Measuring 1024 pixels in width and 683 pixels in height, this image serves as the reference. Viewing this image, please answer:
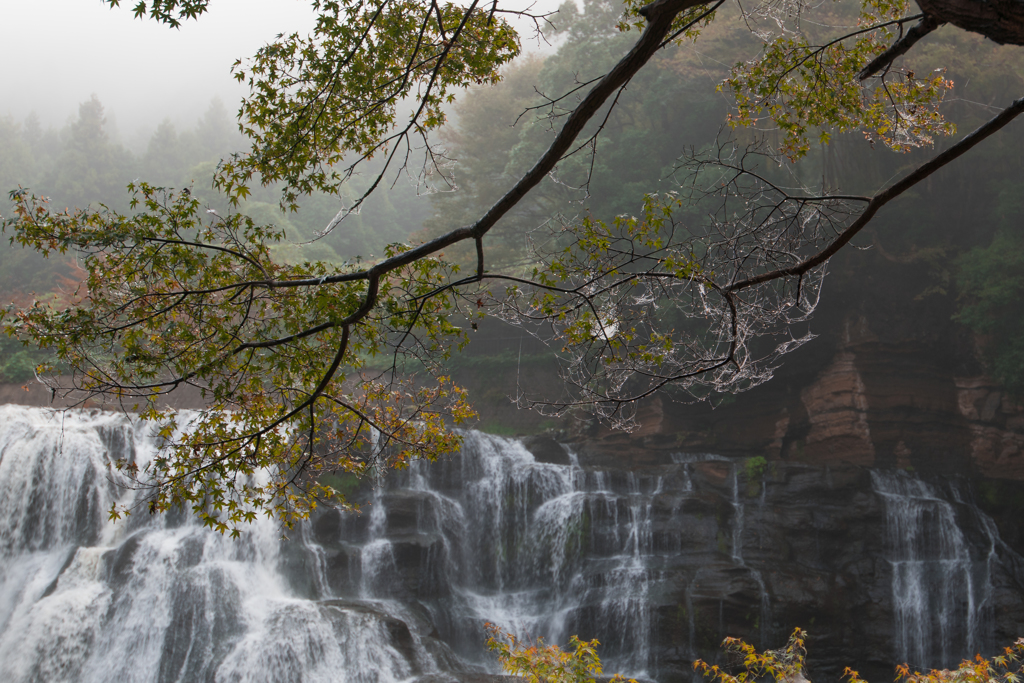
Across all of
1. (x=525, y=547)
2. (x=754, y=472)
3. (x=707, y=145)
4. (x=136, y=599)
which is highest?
(x=707, y=145)

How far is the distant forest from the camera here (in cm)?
1342

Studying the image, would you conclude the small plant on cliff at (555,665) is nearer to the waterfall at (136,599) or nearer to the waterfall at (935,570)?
the waterfall at (136,599)

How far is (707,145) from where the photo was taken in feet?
58.6

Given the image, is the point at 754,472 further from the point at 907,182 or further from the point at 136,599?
the point at 136,599

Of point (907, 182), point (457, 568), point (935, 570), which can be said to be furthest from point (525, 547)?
point (907, 182)

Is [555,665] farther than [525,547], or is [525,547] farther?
[525,547]

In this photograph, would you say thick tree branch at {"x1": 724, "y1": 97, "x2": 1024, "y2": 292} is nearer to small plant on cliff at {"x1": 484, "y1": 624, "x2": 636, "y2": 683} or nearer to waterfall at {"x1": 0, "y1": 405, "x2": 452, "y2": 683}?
small plant on cliff at {"x1": 484, "y1": 624, "x2": 636, "y2": 683}

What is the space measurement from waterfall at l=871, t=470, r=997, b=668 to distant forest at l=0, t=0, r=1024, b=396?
2.72 m

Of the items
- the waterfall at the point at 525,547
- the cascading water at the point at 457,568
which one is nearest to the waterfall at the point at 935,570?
the cascading water at the point at 457,568

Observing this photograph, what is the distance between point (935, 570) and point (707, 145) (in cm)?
1134

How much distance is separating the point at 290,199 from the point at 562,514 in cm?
997

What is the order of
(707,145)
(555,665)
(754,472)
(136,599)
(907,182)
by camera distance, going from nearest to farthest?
(907,182) < (555,665) < (136,599) < (754,472) < (707,145)

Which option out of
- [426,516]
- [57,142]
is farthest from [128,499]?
[57,142]

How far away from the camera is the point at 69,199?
34469mm
